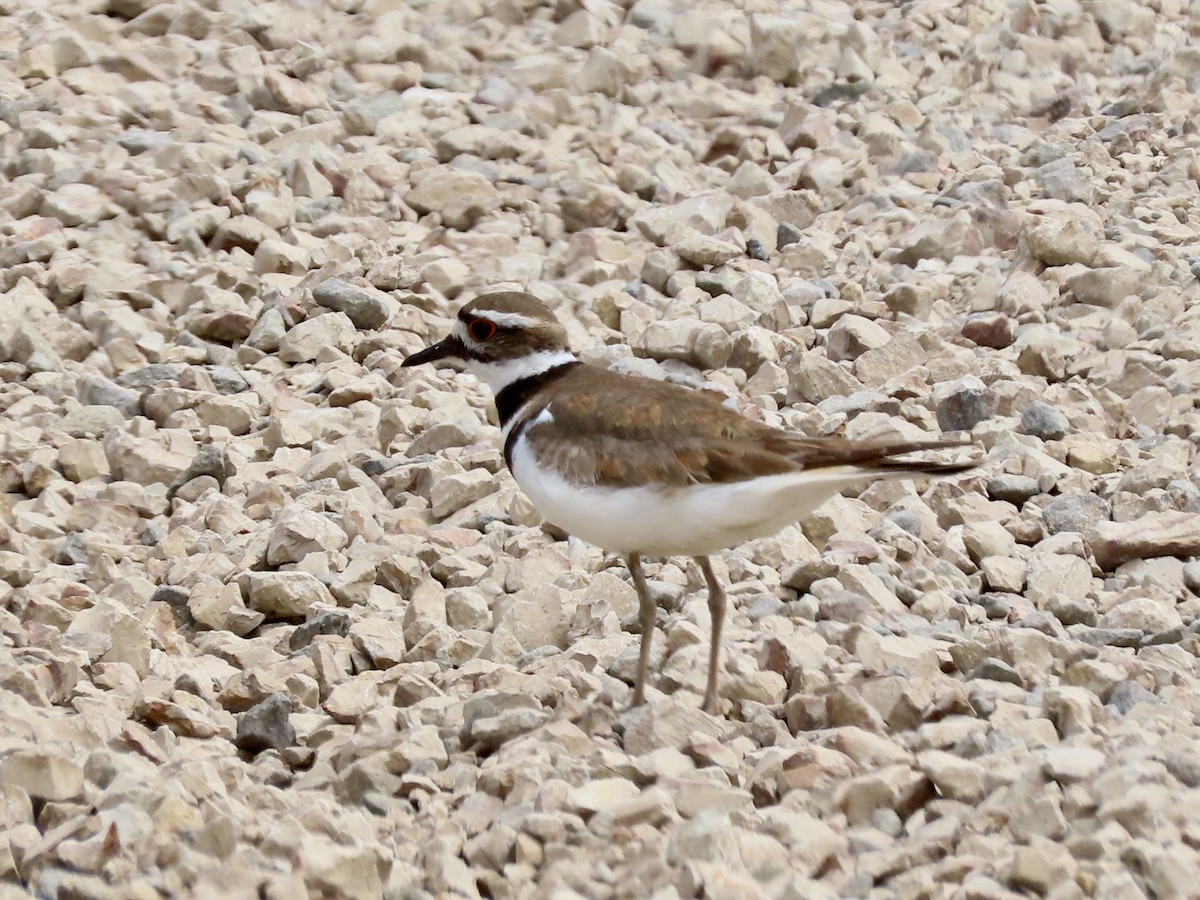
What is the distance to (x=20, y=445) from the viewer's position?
571cm

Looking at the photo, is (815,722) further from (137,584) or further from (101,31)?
(101,31)

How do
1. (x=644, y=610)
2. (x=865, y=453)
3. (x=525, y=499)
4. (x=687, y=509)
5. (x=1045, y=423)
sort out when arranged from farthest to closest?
(x=1045, y=423) < (x=525, y=499) < (x=644, y=610) < (x=687, y=509) < (x=865, y=453)

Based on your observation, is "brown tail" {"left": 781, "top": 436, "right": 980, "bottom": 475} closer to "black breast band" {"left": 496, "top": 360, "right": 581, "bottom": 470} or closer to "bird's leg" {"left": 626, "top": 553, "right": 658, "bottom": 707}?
"bird's leg" {"left": 626, "top": 553, "right": 658, "bottom": 707}

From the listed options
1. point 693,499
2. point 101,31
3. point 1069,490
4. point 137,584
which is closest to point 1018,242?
point 1069,490

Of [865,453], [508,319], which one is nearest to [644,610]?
[865,453]

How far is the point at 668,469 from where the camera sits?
409 centimetres

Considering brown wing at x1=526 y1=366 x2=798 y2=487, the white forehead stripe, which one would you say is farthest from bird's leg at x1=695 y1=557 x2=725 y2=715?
the white forehead stripe

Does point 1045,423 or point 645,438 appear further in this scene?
point 1045,423

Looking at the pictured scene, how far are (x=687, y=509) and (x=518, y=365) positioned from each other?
94 centimetres

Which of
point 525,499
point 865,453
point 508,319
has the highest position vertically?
point 865,453

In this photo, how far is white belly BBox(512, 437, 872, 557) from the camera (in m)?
3.95

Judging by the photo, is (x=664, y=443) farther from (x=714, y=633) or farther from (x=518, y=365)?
(x=518, y=365)

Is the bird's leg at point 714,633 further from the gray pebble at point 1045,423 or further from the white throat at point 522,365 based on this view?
the gray pebble at point 1045,423

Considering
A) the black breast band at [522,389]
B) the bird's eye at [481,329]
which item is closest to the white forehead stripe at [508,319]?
the bird's eye at [481,329]
